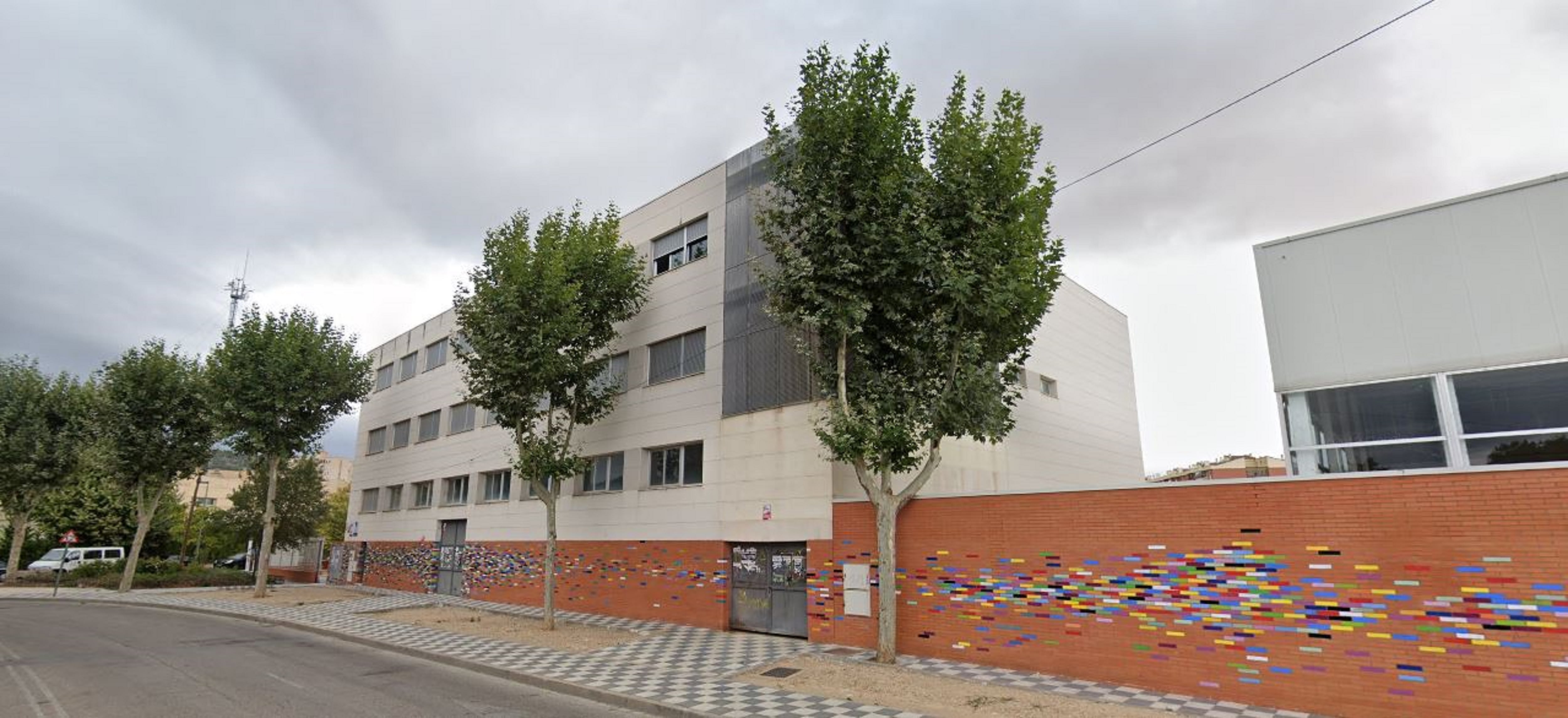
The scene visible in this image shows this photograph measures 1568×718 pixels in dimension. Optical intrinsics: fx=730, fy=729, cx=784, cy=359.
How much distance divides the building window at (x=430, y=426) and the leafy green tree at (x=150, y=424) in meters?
7.21

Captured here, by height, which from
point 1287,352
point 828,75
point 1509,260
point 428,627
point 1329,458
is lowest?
point 428,627

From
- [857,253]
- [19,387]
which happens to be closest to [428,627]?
[857,253]

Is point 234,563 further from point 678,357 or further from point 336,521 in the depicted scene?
point 678,357

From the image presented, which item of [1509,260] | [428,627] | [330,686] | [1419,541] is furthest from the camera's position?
[428,627]

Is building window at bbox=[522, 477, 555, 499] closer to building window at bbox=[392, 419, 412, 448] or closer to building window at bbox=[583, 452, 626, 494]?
building window at bbox=[583, 452, 626, 494]

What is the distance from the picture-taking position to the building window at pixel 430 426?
29.9 meters

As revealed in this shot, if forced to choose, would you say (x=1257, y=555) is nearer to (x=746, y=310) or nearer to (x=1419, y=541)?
(x=1419, y=541)

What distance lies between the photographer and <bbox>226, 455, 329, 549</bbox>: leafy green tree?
41.3 metres

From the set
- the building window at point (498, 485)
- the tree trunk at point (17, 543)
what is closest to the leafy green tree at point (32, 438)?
the tree trunk at point (17, 543)

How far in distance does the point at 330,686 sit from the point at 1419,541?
14777 millimetres

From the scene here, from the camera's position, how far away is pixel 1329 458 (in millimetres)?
10961

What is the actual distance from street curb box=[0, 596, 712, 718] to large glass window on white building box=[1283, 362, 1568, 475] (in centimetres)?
954

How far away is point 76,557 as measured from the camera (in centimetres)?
3797

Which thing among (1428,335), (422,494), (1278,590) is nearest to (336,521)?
(422,494)
